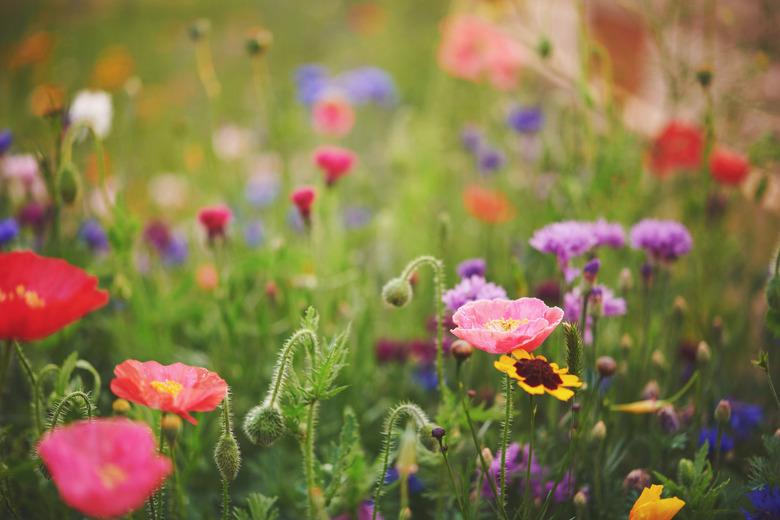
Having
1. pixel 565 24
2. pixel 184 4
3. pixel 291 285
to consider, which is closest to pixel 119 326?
pixel 291 285

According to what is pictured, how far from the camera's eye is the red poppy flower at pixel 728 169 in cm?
174

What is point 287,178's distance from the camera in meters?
1.72

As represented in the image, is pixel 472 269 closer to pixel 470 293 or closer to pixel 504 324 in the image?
pixel 470 293

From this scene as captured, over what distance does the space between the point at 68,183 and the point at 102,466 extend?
81 cm

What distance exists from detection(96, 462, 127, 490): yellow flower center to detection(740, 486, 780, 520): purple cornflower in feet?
3.01

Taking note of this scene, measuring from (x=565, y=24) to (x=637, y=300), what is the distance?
260cm

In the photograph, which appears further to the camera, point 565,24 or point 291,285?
point 565,24

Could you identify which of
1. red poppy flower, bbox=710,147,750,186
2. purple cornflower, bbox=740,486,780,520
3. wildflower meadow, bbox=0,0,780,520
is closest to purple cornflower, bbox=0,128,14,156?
wildflower meadow, bbox=0,0,780,520

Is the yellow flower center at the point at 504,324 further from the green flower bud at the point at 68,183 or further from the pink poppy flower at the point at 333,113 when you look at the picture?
the pink poppy flower at the point at 333,113

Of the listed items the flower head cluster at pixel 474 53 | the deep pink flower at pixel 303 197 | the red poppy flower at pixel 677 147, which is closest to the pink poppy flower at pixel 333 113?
the flower head cluster at pixel 474 53

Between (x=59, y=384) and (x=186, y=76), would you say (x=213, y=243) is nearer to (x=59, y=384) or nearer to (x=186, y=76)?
(x=59, y=384)

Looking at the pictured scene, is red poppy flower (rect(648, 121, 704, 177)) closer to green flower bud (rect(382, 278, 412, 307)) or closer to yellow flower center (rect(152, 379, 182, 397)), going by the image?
green flower bud (rect(382, 278, 412, 307))

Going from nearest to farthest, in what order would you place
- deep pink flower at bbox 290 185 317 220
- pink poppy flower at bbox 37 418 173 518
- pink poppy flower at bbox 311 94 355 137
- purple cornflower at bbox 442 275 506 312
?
pink poppy flower at bbox 37 418 173 518 → purple cornflower at bbox 442 275 506 312 → deep pink flower at bbox 290 185 317 220 → pink poppy flower at bbox 311 94 355 137

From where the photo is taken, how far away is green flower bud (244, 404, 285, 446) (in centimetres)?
84
